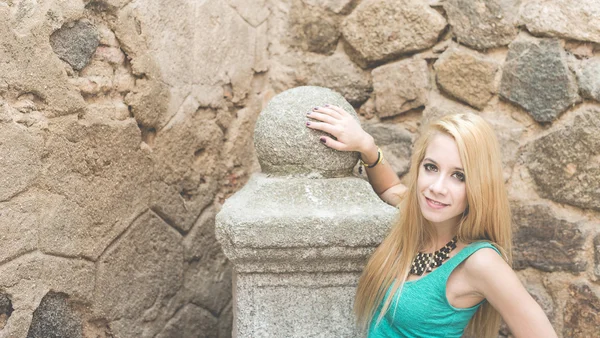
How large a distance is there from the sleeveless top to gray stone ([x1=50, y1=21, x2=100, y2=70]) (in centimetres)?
111

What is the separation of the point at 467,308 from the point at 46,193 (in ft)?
3.91

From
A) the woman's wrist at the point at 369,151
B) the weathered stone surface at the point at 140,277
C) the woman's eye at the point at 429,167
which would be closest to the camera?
the woman's eye at the point at 429,167

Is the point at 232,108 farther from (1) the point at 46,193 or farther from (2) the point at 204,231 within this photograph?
(1) the point at 46,193

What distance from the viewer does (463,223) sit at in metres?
1.65

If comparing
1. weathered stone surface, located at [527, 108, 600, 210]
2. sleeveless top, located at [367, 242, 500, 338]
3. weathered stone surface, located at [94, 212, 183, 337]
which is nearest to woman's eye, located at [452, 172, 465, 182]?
sleeveless top, located at [367, 242, 500, 338]

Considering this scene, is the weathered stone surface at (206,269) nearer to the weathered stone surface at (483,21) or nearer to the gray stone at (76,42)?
the gray stone at (76,42)

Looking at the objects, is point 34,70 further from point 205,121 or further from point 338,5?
point 338,5

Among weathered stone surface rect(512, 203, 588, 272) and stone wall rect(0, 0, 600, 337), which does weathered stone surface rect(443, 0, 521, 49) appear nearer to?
stone wall rect(0, 0, 600, 337)

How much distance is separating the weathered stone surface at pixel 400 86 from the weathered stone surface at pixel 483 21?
19 centimetres

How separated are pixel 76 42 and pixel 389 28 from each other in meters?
1.16

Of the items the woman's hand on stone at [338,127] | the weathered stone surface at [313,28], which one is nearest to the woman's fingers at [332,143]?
the woman's hand on stone at [338,127]

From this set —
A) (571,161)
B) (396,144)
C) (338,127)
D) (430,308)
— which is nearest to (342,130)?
(338,127)

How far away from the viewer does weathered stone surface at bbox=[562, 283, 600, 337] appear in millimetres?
2074

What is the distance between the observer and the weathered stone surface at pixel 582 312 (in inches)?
81.7
